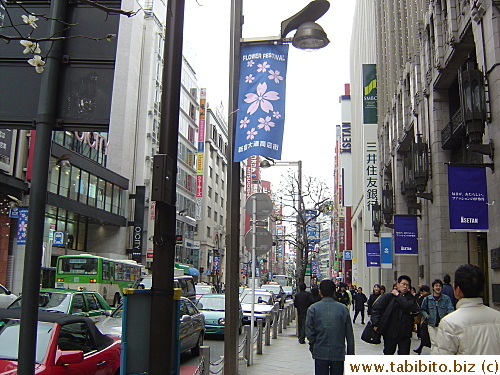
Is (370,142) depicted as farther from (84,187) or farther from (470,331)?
(470,331)

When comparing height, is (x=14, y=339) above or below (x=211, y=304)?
above

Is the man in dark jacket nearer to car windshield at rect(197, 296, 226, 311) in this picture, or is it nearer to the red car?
the red car

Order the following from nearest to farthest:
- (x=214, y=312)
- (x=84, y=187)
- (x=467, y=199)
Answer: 1. (x=467, y=199)
2. (x=214, y=312)
3. (x=84, y=187)

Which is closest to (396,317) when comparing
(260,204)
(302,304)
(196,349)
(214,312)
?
(260,204)

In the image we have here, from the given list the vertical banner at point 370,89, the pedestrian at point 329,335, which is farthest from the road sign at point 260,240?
the vertical banner at point 370,89

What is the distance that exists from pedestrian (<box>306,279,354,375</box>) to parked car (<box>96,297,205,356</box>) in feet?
19.2

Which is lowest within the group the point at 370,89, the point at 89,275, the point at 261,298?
the point at 261,298

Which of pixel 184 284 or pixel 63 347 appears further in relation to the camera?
pixel 184 284

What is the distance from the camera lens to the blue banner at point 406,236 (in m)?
23.0

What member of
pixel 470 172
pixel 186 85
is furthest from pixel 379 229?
pixel 186 85

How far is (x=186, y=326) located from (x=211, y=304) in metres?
→ 6.78

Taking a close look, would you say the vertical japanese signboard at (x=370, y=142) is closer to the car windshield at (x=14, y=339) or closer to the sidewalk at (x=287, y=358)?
the sidewalk at (x=287, y=358)

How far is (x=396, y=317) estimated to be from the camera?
30.9 ft

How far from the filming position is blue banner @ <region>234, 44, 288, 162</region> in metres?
9.05
